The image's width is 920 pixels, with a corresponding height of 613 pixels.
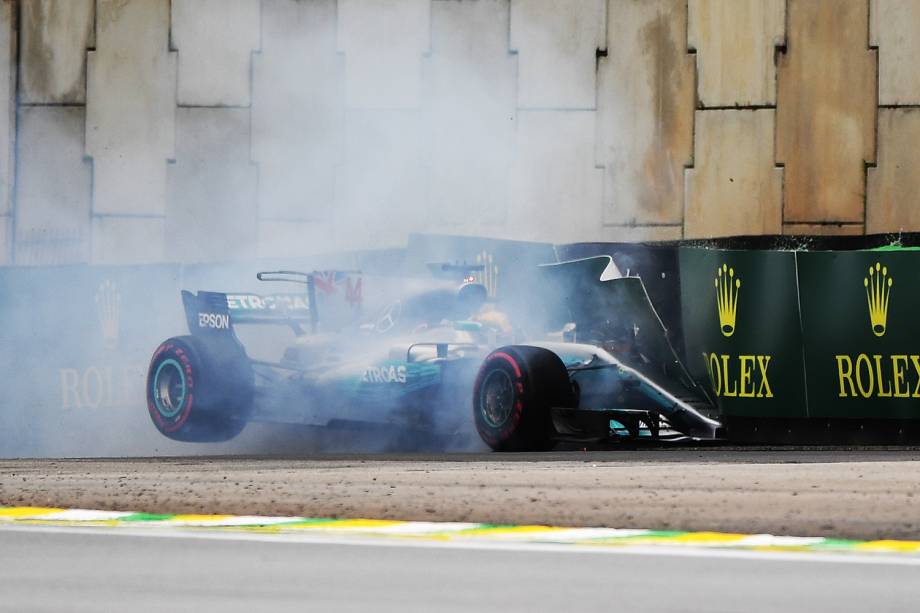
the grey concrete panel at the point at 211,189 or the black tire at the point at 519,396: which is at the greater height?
the grey concrete panel at the point at 211,189

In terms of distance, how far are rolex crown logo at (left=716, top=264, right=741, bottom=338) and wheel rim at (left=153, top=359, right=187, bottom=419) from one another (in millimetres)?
4914

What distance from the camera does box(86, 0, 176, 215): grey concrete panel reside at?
64.0 ft

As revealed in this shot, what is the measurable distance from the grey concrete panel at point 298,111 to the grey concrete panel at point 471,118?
1151 millimetres

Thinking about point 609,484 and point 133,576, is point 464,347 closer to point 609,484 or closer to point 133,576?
point 609,484

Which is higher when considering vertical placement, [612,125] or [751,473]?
[612,125]

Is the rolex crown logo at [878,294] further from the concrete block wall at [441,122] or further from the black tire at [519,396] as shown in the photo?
the concrete block wall at [441,122]

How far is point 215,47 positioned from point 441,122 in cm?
277

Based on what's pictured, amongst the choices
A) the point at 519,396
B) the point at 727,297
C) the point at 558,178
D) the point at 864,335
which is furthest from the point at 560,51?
the point at 519,396

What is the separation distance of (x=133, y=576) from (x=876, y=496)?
15.0 ft

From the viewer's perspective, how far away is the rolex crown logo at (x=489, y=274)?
1586 cm

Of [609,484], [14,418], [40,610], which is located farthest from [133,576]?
[14,418]

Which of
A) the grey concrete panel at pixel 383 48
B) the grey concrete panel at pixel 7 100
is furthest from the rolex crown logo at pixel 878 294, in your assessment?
the grey concrete panel at pixel 7 100

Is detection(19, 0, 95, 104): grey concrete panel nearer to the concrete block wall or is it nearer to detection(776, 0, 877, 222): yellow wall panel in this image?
the concrete block wall

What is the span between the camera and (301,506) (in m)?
9.20
